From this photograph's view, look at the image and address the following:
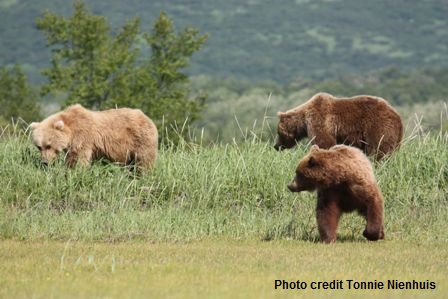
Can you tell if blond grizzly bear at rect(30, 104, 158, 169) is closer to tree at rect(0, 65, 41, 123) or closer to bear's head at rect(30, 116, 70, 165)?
bear's head at rect(30, 116, 70, 165)

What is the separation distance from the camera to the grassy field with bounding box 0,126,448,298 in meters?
6.70

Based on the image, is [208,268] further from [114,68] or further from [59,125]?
[114,68]

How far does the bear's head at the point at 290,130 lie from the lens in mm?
13297

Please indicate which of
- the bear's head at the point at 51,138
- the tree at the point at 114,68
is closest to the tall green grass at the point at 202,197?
the bear's head at the point at 51,138

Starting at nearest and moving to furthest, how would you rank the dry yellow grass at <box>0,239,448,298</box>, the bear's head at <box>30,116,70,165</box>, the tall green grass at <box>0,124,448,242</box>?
the dry yellow grass at <box>0,239,448,298</box> → the tall green grass at <box>0,124,448,242</box> → the bear's head at <box>30,116,70,165</box>

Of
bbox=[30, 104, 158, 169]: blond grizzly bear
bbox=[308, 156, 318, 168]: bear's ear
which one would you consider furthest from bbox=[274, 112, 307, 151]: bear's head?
bbox=[308, 156, 318, 168]: bear's ear

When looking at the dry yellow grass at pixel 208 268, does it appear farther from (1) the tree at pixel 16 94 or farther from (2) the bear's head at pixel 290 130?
(1) the tree at pixel 16 94

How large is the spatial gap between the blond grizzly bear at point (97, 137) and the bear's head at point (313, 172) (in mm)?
3333

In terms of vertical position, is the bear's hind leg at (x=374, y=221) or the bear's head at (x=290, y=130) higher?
the bear's hind leg at (x=374, y=221)

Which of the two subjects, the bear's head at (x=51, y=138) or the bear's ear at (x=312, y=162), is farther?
the bear's head at (x=51, y=138)

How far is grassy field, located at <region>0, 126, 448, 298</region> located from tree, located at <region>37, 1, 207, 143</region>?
30.2 metres

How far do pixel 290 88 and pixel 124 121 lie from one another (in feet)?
423

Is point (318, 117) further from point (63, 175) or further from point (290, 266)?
point (290, 266)

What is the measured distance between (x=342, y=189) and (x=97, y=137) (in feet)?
13.2
